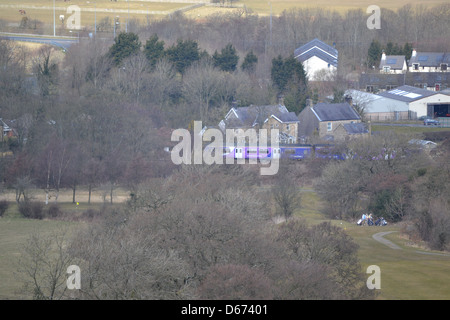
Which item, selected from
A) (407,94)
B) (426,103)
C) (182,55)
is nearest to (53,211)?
(182,55)

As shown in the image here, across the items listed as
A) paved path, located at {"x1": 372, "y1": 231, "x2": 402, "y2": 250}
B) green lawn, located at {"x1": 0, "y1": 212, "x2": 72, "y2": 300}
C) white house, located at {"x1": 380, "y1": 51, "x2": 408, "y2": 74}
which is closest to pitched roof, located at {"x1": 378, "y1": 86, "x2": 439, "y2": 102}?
white house, located at {"x1": 380, "y1": 51, "x2": 408, "y2": 74}

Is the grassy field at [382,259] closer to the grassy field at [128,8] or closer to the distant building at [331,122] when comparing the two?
the distant building at [331,122]

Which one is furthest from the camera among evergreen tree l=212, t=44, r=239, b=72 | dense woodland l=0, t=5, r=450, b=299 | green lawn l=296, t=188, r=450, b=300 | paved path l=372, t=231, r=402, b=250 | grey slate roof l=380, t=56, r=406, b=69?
grey slate roof l=380, t=56, r=406, b=69

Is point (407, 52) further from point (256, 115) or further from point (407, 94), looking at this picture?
point (256, 115)

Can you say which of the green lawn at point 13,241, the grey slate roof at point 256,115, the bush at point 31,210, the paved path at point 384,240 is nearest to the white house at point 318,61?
the grey slate roof at point 256,115

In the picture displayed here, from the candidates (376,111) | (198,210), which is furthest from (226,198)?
(376,111)

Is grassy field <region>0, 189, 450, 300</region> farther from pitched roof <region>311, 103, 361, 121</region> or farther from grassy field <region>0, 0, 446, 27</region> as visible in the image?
grassy field <region>0, 0, 446, 27</region>
